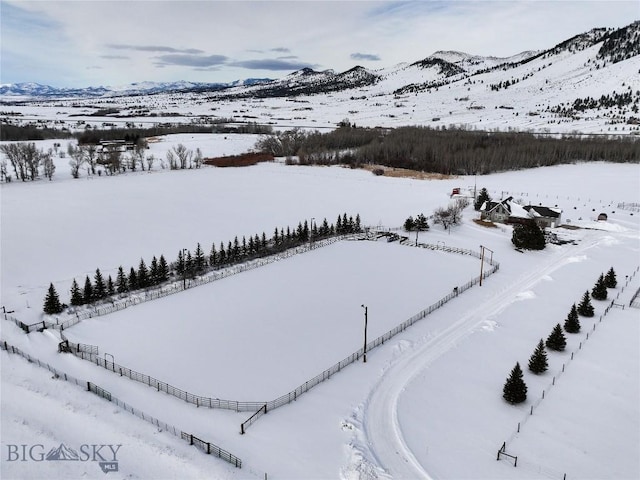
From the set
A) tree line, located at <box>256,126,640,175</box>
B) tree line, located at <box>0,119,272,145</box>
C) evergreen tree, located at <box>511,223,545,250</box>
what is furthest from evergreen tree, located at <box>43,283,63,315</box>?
tree line, located at <box>0,119,272,145</box>

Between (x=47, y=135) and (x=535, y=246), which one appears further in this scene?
(x=47, y=135)

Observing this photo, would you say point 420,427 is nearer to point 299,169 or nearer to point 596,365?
point 596,365

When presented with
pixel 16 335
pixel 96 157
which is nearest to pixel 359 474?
pixel 16 335

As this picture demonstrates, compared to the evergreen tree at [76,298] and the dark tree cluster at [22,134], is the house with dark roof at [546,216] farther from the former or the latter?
the dark tree cluster at [22,134]

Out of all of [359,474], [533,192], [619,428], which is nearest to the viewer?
[359,474]

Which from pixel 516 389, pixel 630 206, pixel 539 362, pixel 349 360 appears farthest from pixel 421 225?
pixel 630 206

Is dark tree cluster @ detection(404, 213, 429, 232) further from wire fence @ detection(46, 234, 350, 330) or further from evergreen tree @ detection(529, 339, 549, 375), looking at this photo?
evergreen tree @ detection(529, 339, 549, 375)
